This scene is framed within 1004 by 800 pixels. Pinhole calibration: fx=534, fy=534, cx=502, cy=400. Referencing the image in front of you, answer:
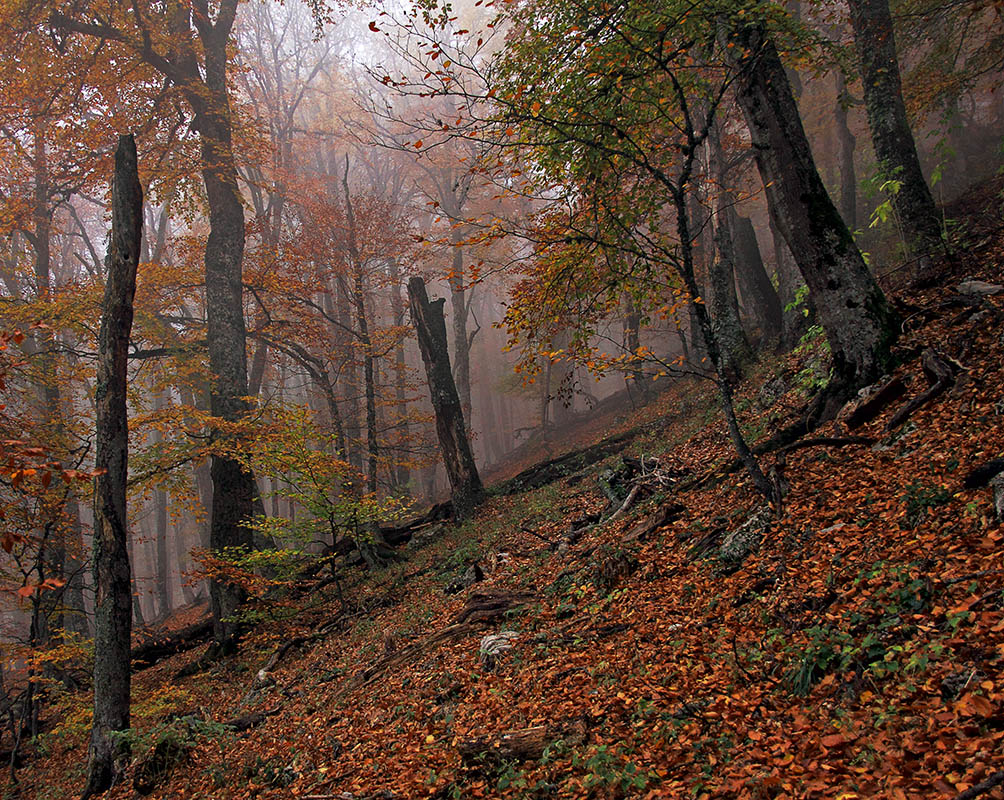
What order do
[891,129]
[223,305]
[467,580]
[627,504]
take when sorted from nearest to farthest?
[627,504], [467,580], [891,129], [223,305]

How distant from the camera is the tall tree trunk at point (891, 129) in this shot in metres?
8.21

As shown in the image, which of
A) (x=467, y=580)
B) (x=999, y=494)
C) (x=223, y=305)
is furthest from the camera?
(x=223, y=305)

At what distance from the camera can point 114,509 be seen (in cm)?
630

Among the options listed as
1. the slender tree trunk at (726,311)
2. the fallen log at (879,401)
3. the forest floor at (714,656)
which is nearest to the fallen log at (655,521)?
the forest floor at (714,656)

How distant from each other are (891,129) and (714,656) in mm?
9151

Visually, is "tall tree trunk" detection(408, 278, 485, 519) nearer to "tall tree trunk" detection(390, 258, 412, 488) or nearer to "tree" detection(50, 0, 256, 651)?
"tall tree trunk" detection(390, 258, 412, 488)

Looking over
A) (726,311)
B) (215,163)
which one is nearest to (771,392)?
(726,311)

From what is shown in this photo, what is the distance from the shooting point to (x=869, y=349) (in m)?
5.97

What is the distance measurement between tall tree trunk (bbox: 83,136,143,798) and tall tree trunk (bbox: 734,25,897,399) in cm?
767

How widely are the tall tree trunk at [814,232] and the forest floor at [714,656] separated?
1.41 ft

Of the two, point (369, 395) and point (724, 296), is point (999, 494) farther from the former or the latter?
point (369, 395)

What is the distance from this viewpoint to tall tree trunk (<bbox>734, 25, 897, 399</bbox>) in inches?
235

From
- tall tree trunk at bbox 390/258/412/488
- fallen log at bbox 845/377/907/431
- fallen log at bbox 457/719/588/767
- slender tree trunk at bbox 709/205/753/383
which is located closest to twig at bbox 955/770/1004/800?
fallen log at bbox 457/719/588/767

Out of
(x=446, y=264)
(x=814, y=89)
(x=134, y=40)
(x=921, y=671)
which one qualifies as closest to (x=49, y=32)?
(x=134, y=40)
